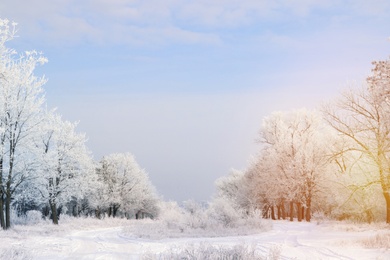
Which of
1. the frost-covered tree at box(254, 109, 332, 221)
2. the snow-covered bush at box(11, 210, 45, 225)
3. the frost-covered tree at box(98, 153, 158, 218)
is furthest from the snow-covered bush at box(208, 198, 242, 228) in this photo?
the frost-covered tree at box(98, 153, 158, 218)

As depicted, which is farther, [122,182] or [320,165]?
[122,182]

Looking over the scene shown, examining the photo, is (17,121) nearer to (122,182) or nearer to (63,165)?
(63,165)

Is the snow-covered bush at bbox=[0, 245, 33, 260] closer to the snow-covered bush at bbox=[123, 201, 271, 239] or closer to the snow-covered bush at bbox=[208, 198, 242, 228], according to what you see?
the snow-covered bush at bbox=[123, 201, 271, 239]

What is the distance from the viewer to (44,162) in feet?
103

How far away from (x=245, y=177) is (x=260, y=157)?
9732 millimetres

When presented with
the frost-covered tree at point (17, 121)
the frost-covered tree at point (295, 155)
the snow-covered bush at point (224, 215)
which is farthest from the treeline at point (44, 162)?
the frost-covered tree at point (295, 155)

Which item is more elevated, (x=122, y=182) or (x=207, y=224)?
(x=122, y=182)

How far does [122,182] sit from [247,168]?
2191 centimetres

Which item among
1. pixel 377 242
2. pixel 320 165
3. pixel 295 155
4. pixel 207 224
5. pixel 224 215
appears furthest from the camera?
pixel 295 155

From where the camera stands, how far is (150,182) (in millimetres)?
76125

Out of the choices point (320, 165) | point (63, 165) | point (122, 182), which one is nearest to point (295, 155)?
point (320, 165)

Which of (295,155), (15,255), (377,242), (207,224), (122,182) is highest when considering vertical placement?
(295,155)

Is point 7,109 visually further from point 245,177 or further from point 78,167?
point 245,177

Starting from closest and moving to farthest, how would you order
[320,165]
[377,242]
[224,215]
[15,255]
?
[15,255] < [377,242] < [224,215] < [320,165]
